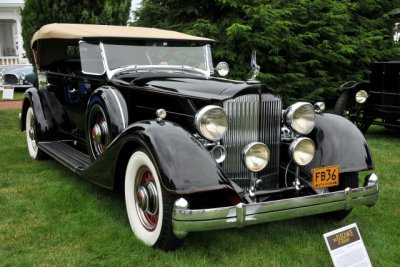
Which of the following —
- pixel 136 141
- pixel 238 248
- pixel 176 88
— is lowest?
pixel 238 248

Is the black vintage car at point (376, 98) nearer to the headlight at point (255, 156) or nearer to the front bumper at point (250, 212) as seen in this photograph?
the front bumper at point (250, 212)

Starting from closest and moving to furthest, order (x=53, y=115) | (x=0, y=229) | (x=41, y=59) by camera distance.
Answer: (x=0, y=229) → (x=53, y=115) → (x=41, y=59)

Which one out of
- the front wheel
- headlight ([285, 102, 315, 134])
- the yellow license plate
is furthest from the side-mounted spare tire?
the yellow license plate

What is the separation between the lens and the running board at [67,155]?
4.40 m

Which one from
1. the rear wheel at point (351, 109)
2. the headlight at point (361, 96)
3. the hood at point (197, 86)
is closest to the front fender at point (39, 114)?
the hood at point (197, 86)

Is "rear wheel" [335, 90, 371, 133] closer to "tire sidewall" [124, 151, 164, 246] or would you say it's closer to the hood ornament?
the hood ornament

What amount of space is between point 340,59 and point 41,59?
7.01 meters

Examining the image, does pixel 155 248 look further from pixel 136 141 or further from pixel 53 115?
pixel 53 115

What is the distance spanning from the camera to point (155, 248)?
124 inches

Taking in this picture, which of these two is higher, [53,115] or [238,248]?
[53,115]

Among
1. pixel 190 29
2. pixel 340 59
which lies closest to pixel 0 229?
pixel 190 29

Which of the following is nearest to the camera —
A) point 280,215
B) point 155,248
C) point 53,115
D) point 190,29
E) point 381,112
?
point 280,215

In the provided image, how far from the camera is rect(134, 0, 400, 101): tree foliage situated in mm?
9719

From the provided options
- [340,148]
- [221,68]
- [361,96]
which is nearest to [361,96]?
[361,96]
